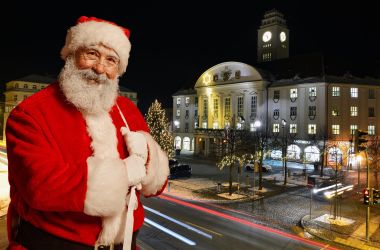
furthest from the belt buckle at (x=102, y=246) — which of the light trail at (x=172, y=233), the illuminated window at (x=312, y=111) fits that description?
the illuminated window at (x=312, y=111)

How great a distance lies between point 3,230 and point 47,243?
8110 mm

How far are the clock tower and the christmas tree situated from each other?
117 ft

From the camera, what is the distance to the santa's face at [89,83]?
199 cm

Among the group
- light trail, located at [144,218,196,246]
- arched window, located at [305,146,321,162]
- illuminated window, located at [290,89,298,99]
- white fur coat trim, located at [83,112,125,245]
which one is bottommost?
light trail, located at [144,218,196,246]

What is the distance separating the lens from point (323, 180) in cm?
2586

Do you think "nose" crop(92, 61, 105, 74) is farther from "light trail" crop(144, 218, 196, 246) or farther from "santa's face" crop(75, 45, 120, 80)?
"light trail" crop(144, 218, 196, 246)

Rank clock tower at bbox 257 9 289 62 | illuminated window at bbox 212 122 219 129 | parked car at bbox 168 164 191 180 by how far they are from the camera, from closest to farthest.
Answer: parked car at bbox 168 164 191 180
illuminated window at bbox 212 122 219 129
clock tower at bbox 257 9 289 62

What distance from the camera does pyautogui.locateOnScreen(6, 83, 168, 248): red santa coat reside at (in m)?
1.62

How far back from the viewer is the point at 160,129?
36000 millimetres

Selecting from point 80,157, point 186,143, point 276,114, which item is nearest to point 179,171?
point 276,114

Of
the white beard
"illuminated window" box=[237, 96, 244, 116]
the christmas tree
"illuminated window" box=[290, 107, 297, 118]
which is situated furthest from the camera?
"illuminated window" box=[237, 96, 244, 116]

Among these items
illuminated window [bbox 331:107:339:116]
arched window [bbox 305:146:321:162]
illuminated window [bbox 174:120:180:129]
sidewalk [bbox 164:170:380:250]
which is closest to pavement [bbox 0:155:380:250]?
sidewalk [bbox 164:170:380:250]

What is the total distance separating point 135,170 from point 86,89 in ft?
2.19

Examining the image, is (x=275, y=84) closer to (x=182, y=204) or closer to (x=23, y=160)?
(x=182, y=204)
